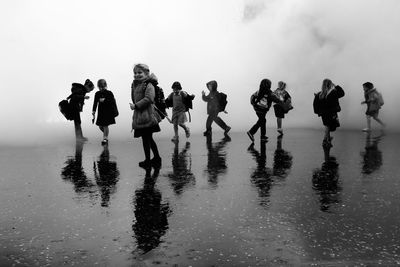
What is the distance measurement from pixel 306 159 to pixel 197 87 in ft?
76.3

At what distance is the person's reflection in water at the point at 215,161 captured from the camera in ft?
26.6

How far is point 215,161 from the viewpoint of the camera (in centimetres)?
1012

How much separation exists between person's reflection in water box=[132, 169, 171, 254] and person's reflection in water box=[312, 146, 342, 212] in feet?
6.53

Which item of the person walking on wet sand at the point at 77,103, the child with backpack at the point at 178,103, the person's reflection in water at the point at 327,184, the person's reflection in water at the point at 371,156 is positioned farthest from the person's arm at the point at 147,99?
the person walking on wet sand at the point at 77,103

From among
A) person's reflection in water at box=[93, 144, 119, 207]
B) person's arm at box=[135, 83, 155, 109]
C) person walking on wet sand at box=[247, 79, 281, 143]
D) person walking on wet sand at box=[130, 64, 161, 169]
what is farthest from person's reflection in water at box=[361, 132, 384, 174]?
person's reflection in water at box=[93, 144, 119, 207]

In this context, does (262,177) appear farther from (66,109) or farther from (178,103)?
(66,109)

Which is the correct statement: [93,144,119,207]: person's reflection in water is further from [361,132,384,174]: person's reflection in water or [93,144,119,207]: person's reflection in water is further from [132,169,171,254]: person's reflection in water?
[361,132,384,174]: person's reflection in water

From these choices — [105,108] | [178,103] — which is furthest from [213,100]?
[105,108]

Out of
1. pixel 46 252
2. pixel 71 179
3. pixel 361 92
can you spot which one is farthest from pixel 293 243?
pixel 361 92

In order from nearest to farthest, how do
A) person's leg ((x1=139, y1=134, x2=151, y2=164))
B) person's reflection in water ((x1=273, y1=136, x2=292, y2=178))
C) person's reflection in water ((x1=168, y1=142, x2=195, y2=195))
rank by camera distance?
1. person's reflection in water ((x1=168, y1=142, x2=195, y2=195))
2. person's reflection in water ((x1=273, y1=136, x2=292, y2=178))
3. person's leg ((x1=139, y1=134, x2=151, y2=164))

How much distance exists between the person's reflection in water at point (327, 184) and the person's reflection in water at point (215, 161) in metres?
1.62

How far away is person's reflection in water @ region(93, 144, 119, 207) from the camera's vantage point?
22.5 ft

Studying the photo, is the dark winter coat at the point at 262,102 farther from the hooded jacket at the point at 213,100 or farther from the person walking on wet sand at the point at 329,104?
the hooded jacket at the point at 213,100

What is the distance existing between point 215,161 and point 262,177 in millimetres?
2214
